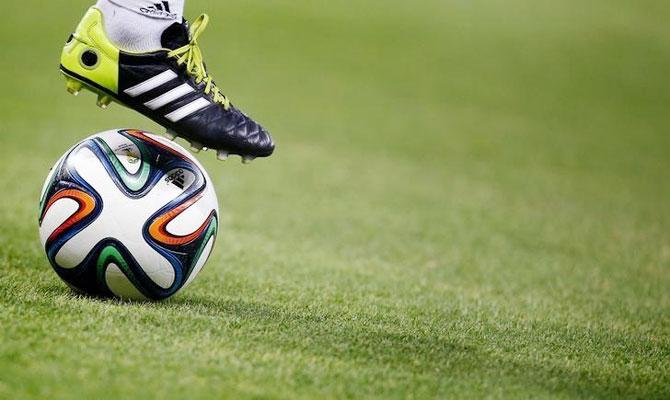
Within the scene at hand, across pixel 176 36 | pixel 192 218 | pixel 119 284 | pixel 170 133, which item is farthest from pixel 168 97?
pixel 119 284

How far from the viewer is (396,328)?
14.9 feet

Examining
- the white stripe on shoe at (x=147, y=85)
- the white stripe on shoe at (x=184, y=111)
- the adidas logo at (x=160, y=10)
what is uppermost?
the adidas logo at (x=160, y=10)

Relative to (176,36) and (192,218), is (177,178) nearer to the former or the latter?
(192,218)

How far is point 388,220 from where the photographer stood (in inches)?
380

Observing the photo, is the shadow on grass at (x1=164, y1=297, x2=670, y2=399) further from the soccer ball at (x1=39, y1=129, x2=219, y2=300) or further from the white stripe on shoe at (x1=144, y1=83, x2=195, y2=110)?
the white stripe on shoe at (x1=144, y1=83, x2=195, y2=110)

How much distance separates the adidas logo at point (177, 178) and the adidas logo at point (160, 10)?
759 mm

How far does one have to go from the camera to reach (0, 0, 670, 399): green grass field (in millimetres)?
3629

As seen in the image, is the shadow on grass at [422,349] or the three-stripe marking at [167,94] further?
the three-stripe marking at [167,94]

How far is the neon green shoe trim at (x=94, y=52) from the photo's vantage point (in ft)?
13.8

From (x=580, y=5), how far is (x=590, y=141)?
1424 cm

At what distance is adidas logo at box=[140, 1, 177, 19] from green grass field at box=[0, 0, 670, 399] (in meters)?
1.39

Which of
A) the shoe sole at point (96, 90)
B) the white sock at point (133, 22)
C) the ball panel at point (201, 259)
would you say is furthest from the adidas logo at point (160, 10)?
the ball panel at point (201, 259)

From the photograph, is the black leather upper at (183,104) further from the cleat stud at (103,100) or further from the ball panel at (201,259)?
the ball panel at (201,259)

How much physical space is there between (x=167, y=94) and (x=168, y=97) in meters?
0.01
